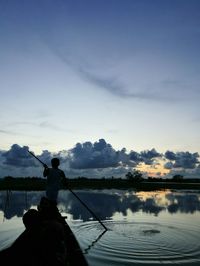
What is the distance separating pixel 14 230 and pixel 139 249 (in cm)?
669

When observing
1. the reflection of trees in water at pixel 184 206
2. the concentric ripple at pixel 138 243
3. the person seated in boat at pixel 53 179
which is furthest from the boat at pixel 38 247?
the reflection of trees in water at pixel 184 206

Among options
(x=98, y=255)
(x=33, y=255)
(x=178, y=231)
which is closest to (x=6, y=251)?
(x=33, y=255)

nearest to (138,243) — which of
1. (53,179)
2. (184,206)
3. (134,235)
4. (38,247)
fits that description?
(134,235)

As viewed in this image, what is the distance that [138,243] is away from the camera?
1362cm

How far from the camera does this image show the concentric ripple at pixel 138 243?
1128cm

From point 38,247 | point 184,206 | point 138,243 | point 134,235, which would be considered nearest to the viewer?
point 38,247

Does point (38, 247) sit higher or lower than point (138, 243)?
higher

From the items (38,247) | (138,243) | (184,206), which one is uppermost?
(38,247)

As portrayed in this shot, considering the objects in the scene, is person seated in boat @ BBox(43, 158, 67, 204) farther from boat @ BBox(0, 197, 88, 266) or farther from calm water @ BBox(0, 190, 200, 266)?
boat @ BBox(0, 197, 88, 266)

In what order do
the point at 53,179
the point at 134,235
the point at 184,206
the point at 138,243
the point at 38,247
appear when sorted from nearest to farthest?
the point at 38,247 → the point at 53,179 → the point at 138,243 → the point at 134,235 → the point at 184,206

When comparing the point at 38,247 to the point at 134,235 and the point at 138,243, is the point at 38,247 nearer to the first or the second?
the point at 138,243

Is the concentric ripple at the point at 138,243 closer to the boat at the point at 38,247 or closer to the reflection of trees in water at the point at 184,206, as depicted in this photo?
the boat at the point at 38,247

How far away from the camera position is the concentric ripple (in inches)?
444

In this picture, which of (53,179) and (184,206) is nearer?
(53,179)
